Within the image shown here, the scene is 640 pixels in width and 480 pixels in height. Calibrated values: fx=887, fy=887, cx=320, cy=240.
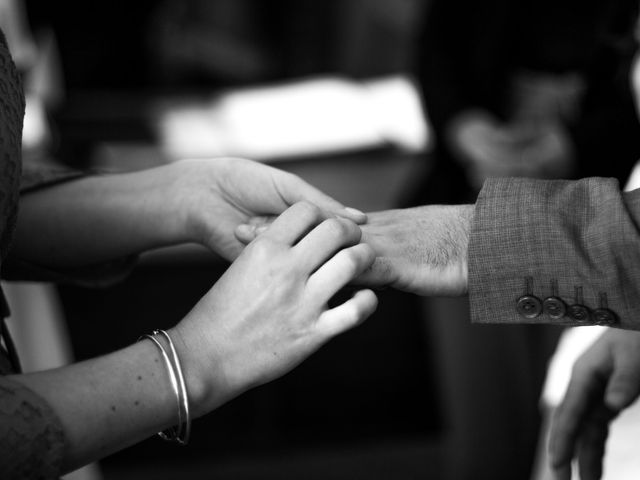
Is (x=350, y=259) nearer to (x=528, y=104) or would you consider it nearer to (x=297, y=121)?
(x=528, y=104)

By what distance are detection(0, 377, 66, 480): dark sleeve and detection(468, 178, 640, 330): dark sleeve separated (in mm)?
465

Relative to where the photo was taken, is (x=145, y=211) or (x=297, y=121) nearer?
(x=145, y=211)

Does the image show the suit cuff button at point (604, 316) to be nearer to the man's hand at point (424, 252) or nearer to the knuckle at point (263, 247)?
the man's hand at point (424, 252)

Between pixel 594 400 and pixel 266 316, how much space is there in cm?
50

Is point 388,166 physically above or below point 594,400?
below

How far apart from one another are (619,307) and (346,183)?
182 centimetres

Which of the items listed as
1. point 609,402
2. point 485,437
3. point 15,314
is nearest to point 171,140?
point 15,314

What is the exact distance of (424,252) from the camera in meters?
1.02

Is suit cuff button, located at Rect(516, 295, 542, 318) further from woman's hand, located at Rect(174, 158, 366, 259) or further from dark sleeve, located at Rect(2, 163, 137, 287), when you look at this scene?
dark sleeve, located at Rect(2, 163, 137, 287)

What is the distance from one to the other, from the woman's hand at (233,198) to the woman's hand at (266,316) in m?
0.17

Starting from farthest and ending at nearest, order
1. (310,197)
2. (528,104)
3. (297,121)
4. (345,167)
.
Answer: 1. (297,121)
2. (345,167)
3. (528,104)
4. (310,197)

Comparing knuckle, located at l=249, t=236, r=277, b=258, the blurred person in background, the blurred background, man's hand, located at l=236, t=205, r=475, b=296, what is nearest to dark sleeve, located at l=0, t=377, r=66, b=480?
knuckle, located at l=249, t=236, r=277, b=258

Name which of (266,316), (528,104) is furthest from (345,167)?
(266,316)

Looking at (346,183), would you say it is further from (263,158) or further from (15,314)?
(15,314)
